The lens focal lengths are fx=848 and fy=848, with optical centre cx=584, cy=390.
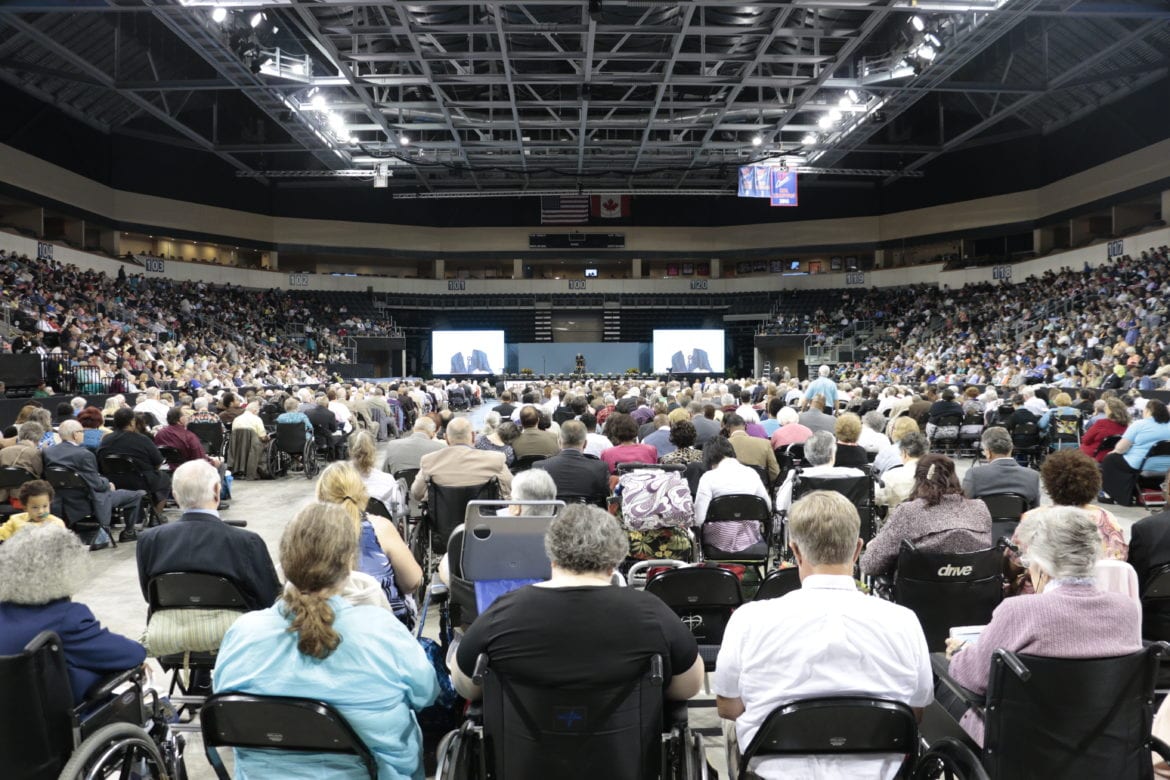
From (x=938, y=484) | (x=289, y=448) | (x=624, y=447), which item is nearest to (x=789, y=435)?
(x=624, y=447)

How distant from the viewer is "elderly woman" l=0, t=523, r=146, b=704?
259cm

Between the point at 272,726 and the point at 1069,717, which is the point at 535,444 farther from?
the point at 1069,717

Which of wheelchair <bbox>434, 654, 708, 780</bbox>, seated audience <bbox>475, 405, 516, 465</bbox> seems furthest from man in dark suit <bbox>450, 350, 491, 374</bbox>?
wheelchair <bbox>434, 654, 708, 780</bbox>

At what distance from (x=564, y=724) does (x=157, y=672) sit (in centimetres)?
366

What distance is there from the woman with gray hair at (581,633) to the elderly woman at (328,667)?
0.21 meters

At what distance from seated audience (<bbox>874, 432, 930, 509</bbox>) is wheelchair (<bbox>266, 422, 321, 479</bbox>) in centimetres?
857

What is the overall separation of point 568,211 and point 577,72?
53.1 ft

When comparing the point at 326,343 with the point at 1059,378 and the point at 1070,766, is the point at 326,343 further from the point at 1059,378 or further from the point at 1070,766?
the point at 1070,766

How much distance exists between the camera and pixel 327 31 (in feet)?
54.3

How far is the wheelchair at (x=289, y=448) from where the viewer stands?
12.1 m

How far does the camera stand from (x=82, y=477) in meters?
7.37

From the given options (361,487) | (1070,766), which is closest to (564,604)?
(1070,766)

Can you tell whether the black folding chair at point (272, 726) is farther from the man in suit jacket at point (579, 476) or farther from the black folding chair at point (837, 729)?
the man in suit jacket at point (579, 476)

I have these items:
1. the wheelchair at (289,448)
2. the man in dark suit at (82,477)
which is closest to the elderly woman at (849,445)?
the man in dark suit at (82,477)
